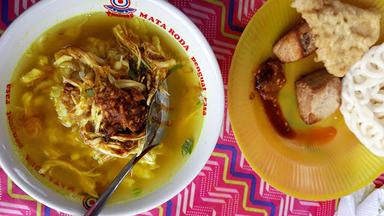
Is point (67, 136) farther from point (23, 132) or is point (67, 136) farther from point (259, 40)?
point (259, 40)

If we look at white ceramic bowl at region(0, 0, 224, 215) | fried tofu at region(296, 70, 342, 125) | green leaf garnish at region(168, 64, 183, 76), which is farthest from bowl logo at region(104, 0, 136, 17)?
fried tofu at region(296, 70, 342, 125)

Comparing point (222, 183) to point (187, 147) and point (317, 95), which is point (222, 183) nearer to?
point (187, 147)

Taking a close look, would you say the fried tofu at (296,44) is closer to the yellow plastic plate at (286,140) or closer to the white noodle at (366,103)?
the yellow plastic plate at (286,140)

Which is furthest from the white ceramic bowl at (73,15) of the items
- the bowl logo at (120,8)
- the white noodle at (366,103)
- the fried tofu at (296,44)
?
the white noodle at (366,103)

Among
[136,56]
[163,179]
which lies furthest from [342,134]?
[136,56]

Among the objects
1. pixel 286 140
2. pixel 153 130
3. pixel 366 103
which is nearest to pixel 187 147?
pixel 153 130

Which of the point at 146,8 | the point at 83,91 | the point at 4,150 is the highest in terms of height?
the point at 146,8
